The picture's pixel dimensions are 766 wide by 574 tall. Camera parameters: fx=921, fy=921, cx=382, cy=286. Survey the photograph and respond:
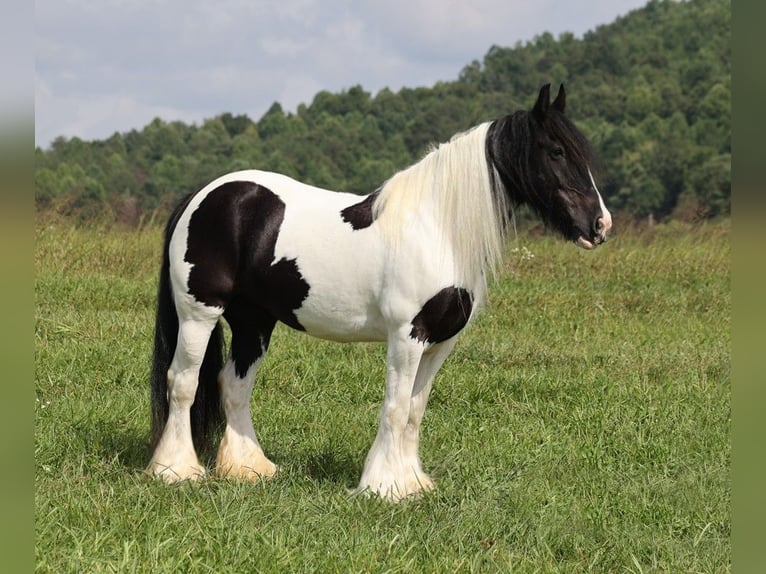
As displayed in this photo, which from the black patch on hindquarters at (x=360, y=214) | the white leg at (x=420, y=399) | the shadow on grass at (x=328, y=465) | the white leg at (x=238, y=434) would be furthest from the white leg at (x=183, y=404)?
the white leg at (x=420, y=399)

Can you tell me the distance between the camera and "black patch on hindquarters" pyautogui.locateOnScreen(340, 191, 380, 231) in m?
4.41

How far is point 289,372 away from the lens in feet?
21.5

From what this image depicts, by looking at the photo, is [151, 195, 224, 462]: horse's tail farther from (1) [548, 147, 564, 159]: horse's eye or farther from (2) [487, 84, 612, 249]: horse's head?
(1) [548, 147, 564, 159]: horse's eye

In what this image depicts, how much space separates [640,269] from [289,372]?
18.5ft

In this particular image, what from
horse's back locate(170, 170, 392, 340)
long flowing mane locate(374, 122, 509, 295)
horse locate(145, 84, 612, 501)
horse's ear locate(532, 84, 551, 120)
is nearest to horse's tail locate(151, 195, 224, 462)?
horse locate(145, 84, 612, 501)

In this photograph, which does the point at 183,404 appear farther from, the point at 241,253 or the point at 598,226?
the point at 598,226

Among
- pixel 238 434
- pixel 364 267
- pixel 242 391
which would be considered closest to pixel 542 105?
pixel 364 267

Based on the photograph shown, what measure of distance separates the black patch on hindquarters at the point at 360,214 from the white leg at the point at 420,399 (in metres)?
0.70

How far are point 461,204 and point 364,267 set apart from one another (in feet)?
1.78

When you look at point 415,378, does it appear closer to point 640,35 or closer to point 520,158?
point 520,158

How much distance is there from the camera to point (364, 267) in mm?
4348

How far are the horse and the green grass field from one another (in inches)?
9.8

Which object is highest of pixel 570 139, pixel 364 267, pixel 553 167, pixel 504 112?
pixel 504 112

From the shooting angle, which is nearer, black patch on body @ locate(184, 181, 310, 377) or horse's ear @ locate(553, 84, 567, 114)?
horse's ear @ locate(553, 84, 567, 114)
